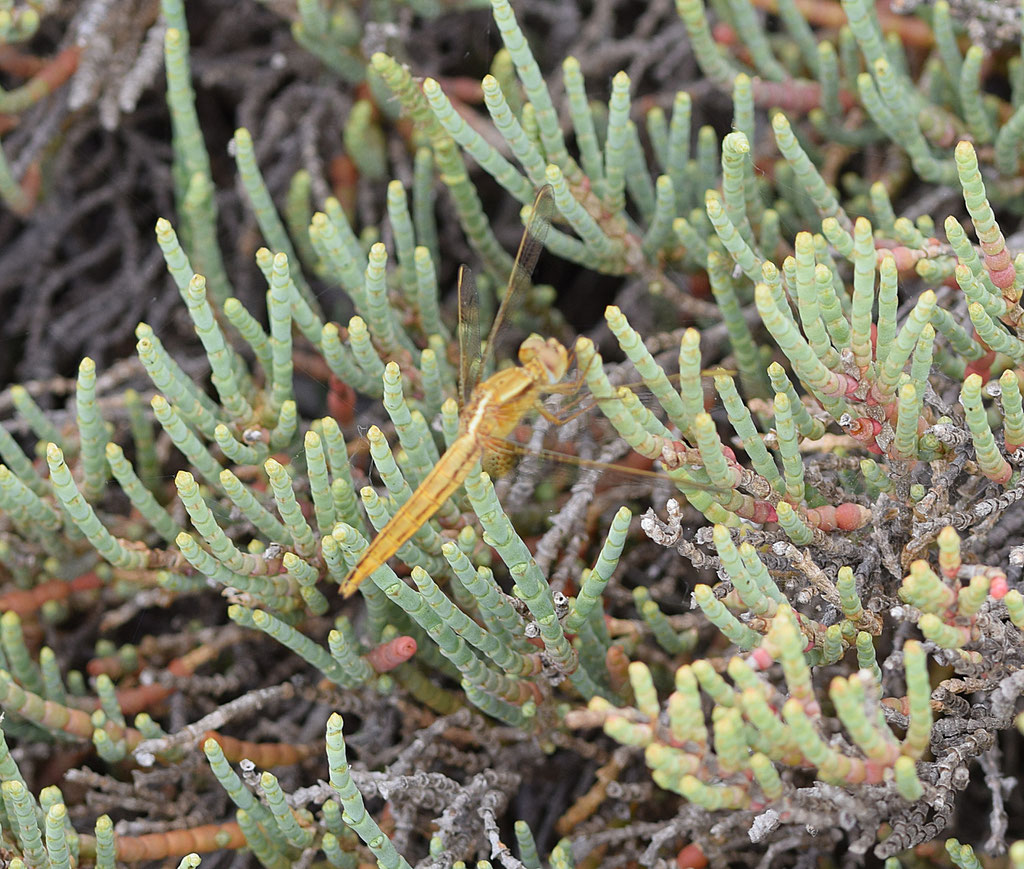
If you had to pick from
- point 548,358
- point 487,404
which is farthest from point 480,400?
point 548,358

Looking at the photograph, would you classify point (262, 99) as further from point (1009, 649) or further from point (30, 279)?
point (1009, 649)

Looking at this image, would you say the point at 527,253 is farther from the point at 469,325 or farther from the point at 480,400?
the point at 480,400

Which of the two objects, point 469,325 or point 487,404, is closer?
point 487,404

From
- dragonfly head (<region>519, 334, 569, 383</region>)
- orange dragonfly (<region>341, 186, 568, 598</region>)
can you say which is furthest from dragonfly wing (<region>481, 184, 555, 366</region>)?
dragonfly head (<region>519, 334, 569, 383</region>)

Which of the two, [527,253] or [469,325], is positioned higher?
[527,253]

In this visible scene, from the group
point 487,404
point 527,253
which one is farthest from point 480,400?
point 527,253

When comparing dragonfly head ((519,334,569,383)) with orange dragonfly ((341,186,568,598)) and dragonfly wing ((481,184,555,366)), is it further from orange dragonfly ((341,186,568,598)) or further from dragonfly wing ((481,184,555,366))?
dragonfly wing ((481,184,555,366))

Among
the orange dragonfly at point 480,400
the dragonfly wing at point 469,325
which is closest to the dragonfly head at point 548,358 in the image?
the orange dragonfly at point 480,400
